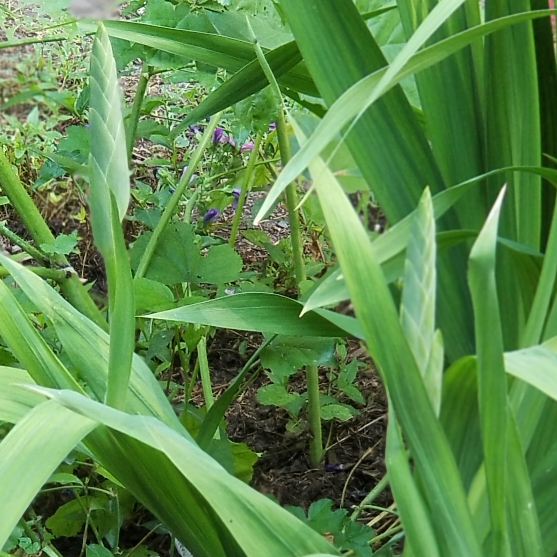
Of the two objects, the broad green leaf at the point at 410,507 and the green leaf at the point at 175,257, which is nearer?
the broad green leaf at the point at 410,507

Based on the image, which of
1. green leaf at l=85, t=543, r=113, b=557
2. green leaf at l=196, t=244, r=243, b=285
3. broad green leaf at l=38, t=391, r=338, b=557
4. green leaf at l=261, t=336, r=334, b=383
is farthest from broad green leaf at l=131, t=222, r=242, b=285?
broad green leaf at l=38, t=391, r=338, b=557

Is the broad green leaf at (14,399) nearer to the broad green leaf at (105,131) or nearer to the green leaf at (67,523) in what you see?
the broad green leaf at (105,131)

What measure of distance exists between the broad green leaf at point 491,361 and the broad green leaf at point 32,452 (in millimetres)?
250

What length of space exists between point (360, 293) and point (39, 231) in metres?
0.66

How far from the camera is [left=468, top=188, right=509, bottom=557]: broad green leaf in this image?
11.8 inches

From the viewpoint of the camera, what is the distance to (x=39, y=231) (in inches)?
34.4

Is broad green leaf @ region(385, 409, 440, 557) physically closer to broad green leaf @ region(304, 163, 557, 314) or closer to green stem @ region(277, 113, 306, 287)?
broad green leaf @ region(304, 163, 557, 314)

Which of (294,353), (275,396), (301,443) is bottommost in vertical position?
(301,443)

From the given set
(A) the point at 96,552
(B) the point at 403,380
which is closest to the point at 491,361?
(B) the point at 403,380

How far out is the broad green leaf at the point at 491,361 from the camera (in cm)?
30

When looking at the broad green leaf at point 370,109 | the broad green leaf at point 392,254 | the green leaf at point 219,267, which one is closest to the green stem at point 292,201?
the green leaf at point 219,267

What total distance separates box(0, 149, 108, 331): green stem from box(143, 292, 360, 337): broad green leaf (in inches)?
10.1

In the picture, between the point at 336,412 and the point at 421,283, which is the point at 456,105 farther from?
the point at 336,412

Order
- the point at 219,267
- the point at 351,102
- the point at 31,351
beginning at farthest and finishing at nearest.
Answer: the point at 219,267 → the point at 31,351 → the point at 351,102
